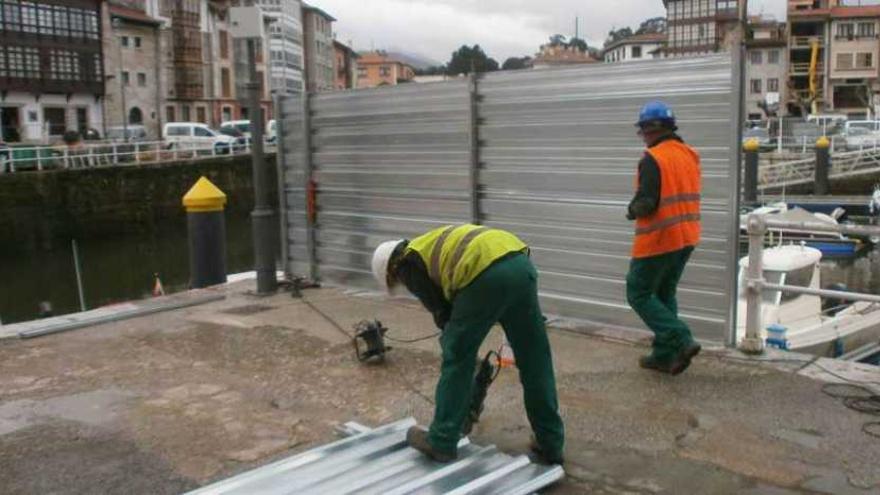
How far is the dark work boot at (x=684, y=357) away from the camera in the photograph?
597 cm

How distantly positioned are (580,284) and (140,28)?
60941mm

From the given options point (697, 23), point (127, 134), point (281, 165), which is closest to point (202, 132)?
point (127, 134)

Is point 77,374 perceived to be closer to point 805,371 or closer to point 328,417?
point 328,417

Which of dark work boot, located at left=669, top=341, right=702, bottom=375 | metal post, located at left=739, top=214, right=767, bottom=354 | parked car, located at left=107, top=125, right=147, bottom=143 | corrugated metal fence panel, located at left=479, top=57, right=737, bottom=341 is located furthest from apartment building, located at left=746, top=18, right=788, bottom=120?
dark work boot, located at left=669, top=341, right=702, bottom=375

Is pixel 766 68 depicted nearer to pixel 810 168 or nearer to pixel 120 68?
pixel 810 168

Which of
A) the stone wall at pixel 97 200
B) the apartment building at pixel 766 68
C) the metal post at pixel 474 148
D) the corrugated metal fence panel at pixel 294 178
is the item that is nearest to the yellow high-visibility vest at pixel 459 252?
the metal post at pixel 474 148

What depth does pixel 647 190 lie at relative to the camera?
5.97m

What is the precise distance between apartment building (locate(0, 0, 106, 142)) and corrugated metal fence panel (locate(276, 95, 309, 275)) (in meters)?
43.1

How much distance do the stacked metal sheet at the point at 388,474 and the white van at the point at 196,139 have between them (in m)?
40.1

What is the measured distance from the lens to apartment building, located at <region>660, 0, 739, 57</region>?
84.1m

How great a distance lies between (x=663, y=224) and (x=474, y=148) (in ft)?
8.92

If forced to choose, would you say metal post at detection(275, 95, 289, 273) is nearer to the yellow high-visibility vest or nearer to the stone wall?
the yellow high-visibility vest

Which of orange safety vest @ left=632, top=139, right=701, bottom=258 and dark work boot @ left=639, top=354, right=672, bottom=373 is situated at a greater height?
orange safety vest @ left=632, top=139, right=701, bottom=258

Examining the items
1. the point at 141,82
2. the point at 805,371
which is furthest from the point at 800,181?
the point at 141,82
